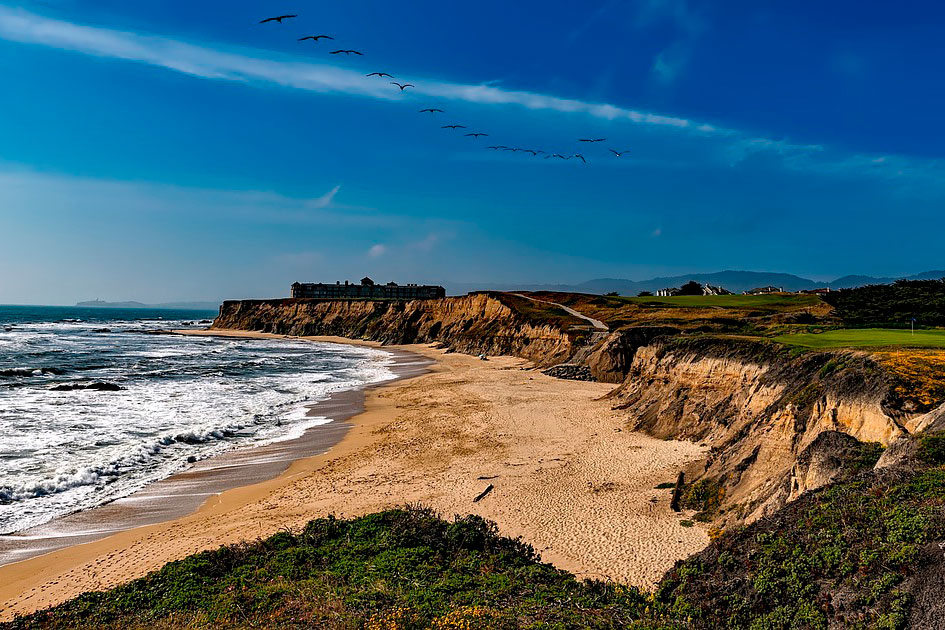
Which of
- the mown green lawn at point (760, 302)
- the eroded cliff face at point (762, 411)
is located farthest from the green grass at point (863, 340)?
the mown green lawn at point (760, 302)

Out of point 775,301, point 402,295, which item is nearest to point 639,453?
point 775,301

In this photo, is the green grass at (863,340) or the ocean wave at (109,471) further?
the green grass at (863,340)

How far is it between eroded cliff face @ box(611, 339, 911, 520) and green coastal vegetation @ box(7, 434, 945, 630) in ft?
6.21

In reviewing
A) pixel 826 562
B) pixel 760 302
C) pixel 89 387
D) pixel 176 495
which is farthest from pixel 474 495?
pixel 760 302

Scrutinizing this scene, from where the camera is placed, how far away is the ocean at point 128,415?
15.9 m

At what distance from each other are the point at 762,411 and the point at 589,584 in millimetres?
10886

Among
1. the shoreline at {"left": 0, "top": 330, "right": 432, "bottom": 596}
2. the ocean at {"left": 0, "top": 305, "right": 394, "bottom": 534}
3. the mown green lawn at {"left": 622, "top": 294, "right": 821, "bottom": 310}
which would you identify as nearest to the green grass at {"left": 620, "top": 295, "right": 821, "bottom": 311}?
the mown green lawn at {"left": 622, "top": 294, "right": 821, "bottom": 310}

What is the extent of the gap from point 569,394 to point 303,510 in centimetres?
1979

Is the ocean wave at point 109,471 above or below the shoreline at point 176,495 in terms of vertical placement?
above

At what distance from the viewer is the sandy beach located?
35.6 ft

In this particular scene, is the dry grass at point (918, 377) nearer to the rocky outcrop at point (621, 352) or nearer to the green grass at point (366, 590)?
the green grass at point (366, 590)

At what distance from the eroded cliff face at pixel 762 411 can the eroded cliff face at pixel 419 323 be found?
22256mm

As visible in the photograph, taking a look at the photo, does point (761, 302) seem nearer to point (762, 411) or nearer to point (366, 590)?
point (762, 411)

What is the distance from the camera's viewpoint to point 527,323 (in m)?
58.7
